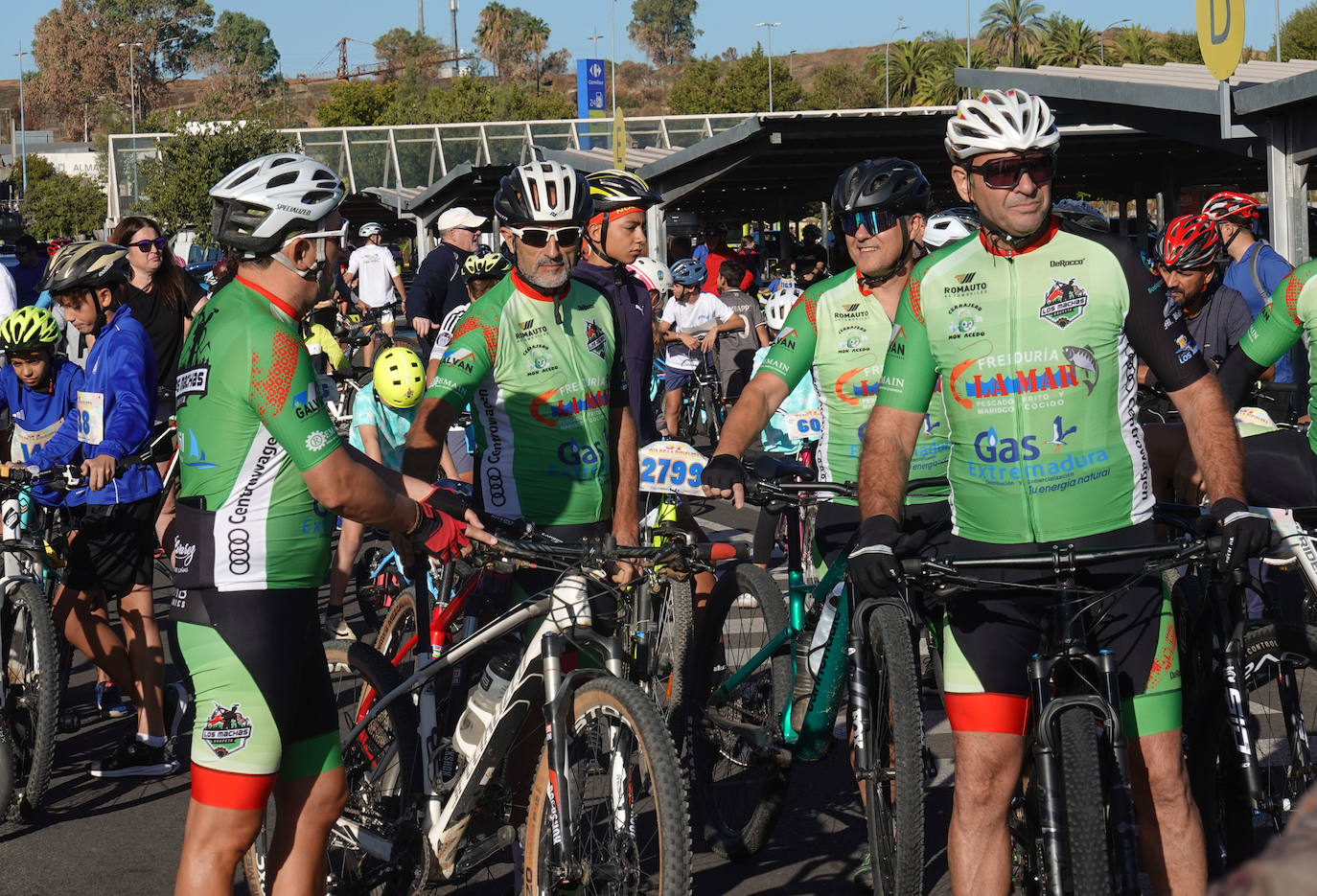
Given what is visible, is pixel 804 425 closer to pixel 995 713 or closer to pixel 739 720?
pixel 739 720

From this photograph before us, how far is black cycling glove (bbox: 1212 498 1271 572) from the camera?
348 centimetres

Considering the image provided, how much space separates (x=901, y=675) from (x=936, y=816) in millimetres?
1435

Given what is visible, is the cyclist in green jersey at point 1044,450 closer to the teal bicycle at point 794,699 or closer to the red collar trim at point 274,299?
the teal bicycle at point 794,699

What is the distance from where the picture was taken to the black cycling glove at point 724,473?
490cm

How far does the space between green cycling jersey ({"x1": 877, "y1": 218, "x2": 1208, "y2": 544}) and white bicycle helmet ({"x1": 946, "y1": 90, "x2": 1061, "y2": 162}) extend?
23cm

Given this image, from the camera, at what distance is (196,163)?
6259 cm

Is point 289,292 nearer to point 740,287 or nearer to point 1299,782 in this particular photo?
point 1299,782

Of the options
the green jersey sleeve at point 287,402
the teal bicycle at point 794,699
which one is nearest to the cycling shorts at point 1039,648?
the teal bicycle at point 794,699

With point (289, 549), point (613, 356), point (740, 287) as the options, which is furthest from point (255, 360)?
point (740, 287)

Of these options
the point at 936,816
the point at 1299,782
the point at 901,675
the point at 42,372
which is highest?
the point at 42,372

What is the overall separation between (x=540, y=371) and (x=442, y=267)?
7.58 meters

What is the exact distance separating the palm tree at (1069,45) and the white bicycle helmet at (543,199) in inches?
4105

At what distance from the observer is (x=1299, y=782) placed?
13.9 feet

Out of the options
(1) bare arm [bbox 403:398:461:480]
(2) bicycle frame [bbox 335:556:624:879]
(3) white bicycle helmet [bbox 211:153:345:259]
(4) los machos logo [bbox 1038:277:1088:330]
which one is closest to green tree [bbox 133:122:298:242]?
(1) bare arm [bbox 403:398:461:480]
